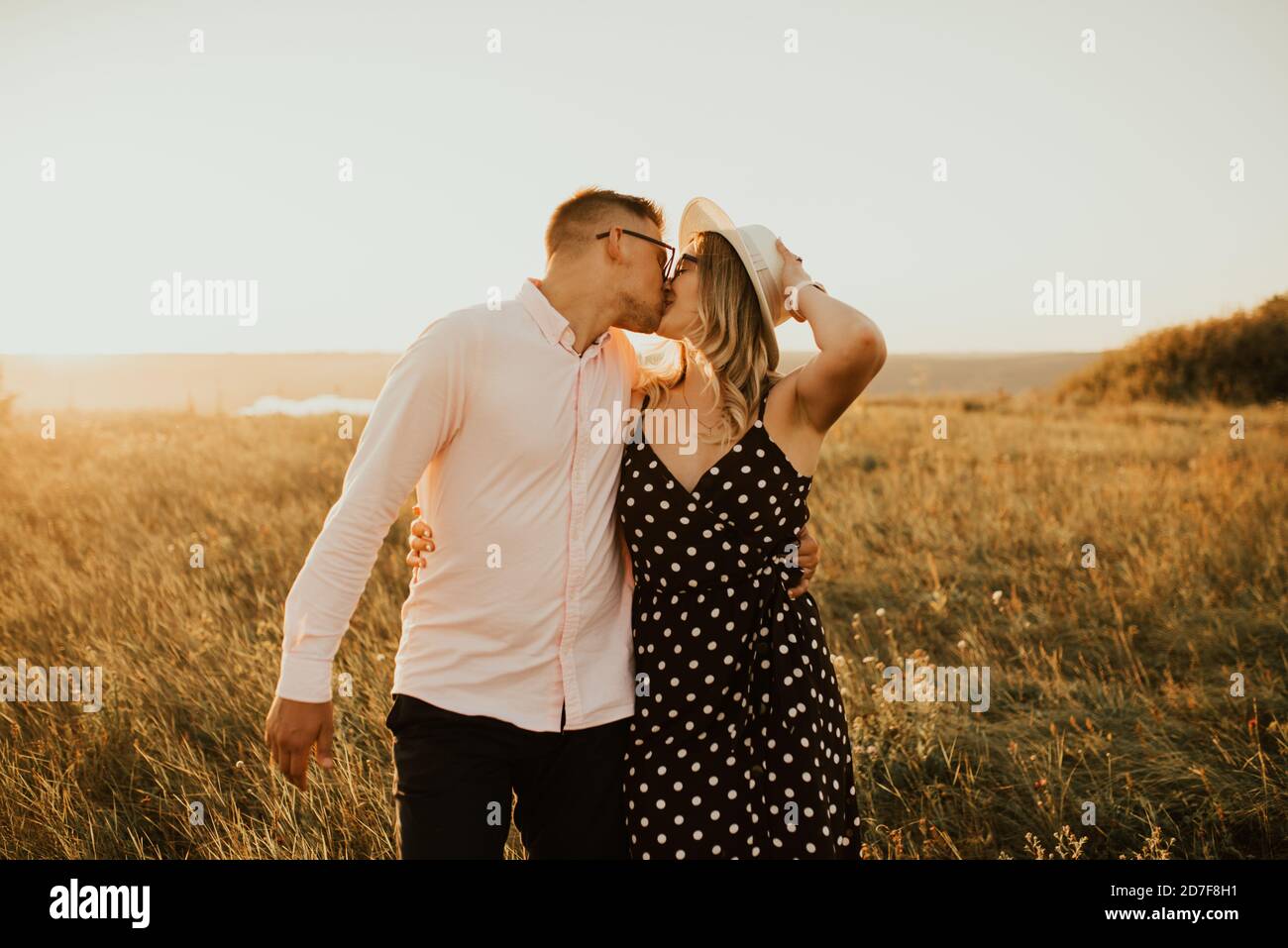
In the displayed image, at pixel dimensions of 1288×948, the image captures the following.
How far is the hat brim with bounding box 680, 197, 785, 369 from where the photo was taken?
8.32ft

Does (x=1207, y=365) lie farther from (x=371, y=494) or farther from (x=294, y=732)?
(x=294, y=732)

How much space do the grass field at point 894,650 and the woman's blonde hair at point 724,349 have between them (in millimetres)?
1794

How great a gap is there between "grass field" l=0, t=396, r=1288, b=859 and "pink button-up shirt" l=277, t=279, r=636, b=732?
125cm

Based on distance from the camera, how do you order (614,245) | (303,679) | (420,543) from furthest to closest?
(614,245)
(420,543)
(303,679)

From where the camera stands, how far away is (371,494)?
7.18 feet

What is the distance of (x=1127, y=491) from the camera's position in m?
7.69

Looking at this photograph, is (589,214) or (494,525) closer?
(494,525)

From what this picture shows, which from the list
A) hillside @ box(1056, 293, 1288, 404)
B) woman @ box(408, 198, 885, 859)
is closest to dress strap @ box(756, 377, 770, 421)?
woman @ box(408, 198, 885, 859)

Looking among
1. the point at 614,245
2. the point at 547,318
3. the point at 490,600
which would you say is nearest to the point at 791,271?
the point at 614,245

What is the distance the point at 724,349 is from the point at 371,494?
3.42ft

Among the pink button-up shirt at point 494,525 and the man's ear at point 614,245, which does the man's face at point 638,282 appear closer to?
the man's ear at point 614,245
